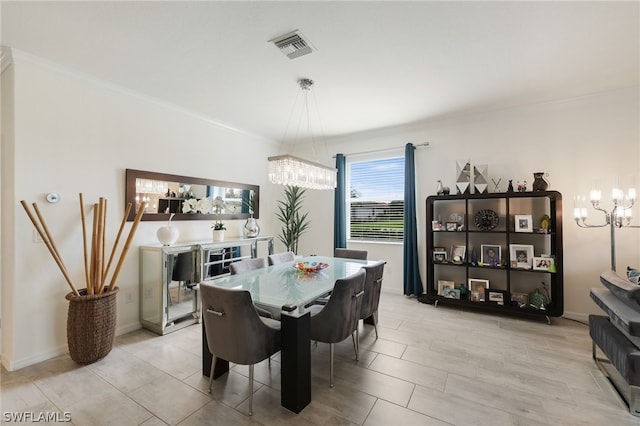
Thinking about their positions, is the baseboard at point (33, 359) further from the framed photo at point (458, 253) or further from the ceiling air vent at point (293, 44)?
the framed photo at point (458, 253)

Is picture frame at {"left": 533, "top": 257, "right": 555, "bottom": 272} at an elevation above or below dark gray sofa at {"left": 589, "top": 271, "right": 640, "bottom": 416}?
above

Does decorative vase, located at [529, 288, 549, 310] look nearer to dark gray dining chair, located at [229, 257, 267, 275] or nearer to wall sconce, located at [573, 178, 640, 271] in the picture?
wall sconce, located at [573, 178, 640, 271]

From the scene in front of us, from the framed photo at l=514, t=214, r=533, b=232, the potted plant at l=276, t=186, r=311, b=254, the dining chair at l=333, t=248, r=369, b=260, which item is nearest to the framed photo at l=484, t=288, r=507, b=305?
the framed photo at l=514, t=214, r=533, b=232

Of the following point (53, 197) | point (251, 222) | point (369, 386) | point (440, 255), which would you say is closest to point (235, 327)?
point (369, 386)

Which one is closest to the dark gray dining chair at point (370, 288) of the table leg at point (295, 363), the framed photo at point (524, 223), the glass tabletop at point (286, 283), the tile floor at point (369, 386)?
the glass tabletop at point (286, 283)

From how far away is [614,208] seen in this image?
2.88 m

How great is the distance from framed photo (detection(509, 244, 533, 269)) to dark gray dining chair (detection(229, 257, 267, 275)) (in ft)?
10.2

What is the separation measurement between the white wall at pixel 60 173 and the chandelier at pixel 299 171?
5.71ft

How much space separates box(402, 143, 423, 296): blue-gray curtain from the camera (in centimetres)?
421

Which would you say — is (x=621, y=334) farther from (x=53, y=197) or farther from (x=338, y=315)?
(x=53, y=197)

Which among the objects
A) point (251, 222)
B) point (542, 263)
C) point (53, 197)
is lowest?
point (542, 263)

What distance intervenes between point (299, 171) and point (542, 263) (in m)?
3.11

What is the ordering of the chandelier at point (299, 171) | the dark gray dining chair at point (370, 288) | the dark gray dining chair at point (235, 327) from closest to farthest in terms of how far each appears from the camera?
the dark gray dining chair at point (235, 327)
the dark gray dining chair at point (370, 288)
the chandelier at point (299, 171)

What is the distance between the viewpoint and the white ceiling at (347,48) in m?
1.91
